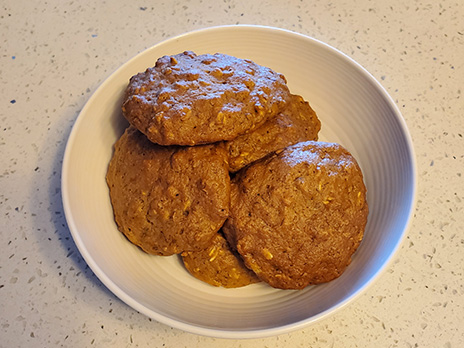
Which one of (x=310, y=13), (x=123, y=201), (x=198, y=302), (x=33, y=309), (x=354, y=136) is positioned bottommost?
(x=33, y=309)

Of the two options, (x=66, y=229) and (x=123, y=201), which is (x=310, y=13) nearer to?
(x=123, y=201)

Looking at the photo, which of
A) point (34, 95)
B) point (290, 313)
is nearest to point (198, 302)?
point (290, 313)

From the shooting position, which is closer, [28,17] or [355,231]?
[355,231]

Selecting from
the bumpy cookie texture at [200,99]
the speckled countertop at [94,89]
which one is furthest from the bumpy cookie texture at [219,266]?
the bumpy cookie texture at [200,99]

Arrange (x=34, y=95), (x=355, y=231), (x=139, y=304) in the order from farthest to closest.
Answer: (x=34, y=95), (x=355, y=231), (x=139, y=304)

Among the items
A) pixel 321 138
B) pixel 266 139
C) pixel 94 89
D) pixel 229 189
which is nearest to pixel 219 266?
pixel 229 189

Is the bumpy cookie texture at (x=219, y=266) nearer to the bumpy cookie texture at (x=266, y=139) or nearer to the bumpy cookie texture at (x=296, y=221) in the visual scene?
the bumpy cookie texture at (x=296, y=221)

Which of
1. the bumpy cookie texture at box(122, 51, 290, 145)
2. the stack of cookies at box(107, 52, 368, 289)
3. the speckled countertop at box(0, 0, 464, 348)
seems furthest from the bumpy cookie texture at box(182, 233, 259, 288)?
the bumpy cookie texture at box(122, 51, 290, 145)

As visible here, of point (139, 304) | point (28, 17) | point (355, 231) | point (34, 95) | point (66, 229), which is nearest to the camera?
point (139, 304)

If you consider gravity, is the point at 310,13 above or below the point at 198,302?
above
